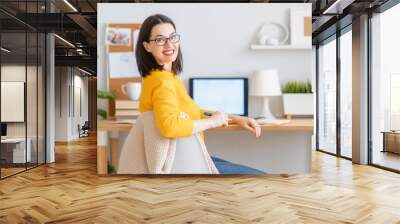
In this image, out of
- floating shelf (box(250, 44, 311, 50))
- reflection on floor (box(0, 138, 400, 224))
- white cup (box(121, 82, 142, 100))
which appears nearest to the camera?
reflection on floor (box(0, 138, 400, 224))

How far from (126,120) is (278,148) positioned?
2014 millimetres

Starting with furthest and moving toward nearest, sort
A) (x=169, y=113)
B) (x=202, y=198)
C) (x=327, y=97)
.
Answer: (x=327, y=97), (x=169, y=113), (x=202, y=198)

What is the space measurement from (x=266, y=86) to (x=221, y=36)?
0.87 m

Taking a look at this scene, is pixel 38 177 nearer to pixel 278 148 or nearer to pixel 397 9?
pixel 278 148

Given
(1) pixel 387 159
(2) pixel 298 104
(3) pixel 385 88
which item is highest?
(3) pixel 385 88

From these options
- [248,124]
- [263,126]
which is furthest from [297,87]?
[248,124]

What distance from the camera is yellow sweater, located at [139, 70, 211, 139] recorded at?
5.12 m

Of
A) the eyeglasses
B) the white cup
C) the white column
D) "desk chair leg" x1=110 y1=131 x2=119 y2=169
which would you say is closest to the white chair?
"desk chair leg" x1=110 y1=131 x2=119 y2=169

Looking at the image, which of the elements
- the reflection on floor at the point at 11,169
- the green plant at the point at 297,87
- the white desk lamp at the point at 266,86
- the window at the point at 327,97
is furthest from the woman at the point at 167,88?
the window at the point at 327,97

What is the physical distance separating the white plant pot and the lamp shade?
0.15 meters

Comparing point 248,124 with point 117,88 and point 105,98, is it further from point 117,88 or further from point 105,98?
point 105,98

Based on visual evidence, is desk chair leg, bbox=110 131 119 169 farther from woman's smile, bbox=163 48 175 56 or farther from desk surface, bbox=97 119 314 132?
woman's smile, bbox=163 48 175 56

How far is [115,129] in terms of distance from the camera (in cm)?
544

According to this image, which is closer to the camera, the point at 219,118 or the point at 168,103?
the point at 168,103
